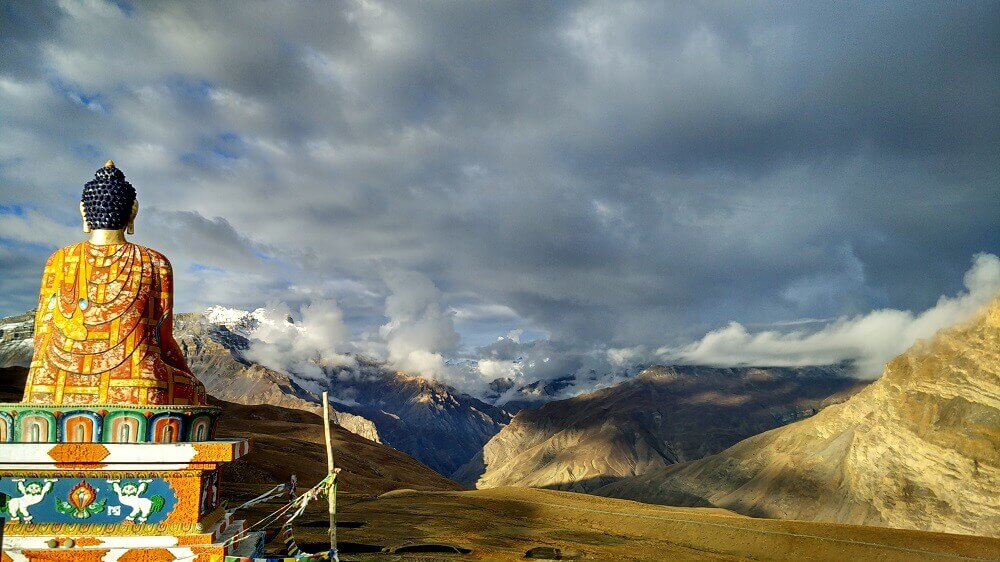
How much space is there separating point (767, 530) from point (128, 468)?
3372 centimetres

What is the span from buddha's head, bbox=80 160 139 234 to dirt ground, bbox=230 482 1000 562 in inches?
421

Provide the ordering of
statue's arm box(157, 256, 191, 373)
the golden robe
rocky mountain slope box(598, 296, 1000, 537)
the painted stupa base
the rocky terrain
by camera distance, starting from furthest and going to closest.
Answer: rocky mountain slope box(598, 296, 1000, 537) < the rocky terrain < statue's arm box(157, 256, 191, 373) < the golden robe < the painted stupa base

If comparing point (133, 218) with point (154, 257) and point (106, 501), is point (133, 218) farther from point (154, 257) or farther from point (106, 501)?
point (106, 501)

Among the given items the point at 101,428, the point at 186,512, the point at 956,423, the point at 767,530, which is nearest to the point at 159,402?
the point at 101,428

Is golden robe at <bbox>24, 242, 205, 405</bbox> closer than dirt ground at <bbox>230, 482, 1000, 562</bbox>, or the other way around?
golden robe at <bbox>24, 242, 205, 405</bbox>

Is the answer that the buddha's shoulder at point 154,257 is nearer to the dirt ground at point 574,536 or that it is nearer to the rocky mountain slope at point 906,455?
the dirt ground at point 574,536

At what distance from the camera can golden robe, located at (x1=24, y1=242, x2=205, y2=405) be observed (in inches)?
456

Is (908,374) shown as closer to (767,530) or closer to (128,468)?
(767,530)

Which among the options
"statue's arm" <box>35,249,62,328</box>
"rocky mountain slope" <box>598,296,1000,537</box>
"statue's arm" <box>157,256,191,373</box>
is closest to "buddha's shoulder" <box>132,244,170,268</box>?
"statue's arm" <box>157,256,191,373</box>

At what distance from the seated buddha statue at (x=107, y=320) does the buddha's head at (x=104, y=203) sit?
0.06 ft

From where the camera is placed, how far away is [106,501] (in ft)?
35.4

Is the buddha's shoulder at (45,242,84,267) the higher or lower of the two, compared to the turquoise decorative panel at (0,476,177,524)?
higher

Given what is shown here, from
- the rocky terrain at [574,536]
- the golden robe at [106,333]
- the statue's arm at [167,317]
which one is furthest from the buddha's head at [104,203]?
the rocky terrain at [574,536]

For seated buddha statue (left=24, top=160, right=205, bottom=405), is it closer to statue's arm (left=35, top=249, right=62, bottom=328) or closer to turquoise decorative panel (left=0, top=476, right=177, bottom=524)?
statue's arm (left=35, top=249, right=62, bottom=328)
